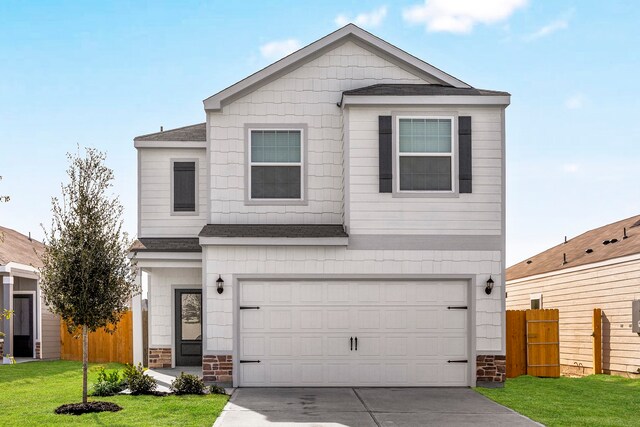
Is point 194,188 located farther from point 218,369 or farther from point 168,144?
point 218,369

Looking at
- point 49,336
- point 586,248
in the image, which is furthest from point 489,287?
point 49,336

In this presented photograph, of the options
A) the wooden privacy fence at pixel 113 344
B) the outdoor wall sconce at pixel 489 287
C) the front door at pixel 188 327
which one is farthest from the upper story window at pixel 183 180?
the outdoor wall sconce at pixel 489 287

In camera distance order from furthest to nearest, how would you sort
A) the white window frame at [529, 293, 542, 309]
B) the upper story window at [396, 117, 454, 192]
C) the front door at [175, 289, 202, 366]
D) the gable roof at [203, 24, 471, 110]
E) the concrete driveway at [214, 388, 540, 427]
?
1. the white window frame at [529, 293, 542, 309]
2. the front door at [175, 289, 202, 366]
3. the gable roof at [203, 24, 471, 110]
4. the upper story window at [396, 117, 454, 192]
5. the concrete driveway at [214, 388, 540, 427]

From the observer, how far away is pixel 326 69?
52.5ft

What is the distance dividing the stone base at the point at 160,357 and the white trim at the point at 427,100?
7.52m

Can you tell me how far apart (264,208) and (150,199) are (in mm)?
4003

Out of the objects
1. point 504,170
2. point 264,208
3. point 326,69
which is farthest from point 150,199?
point 504,170

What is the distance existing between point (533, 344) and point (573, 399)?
10.9 ft

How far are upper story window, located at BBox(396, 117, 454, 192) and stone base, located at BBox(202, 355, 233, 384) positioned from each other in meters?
4.80

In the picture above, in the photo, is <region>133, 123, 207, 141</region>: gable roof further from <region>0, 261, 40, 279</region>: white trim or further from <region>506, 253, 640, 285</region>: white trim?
<region>506, 253, 640, 285</region>: white trim

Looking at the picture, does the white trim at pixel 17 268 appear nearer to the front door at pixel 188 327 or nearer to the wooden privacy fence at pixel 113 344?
the wooden privacy fence at pixel 113 344

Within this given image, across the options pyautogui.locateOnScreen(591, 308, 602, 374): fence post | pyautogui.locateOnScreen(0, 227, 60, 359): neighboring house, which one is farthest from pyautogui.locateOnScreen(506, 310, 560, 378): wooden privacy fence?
pyautogui.locateOnScreen(0, 227, 60, 359): neighboring house

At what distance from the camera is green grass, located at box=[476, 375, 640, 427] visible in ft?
38.2

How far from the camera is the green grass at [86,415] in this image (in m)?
11.0
